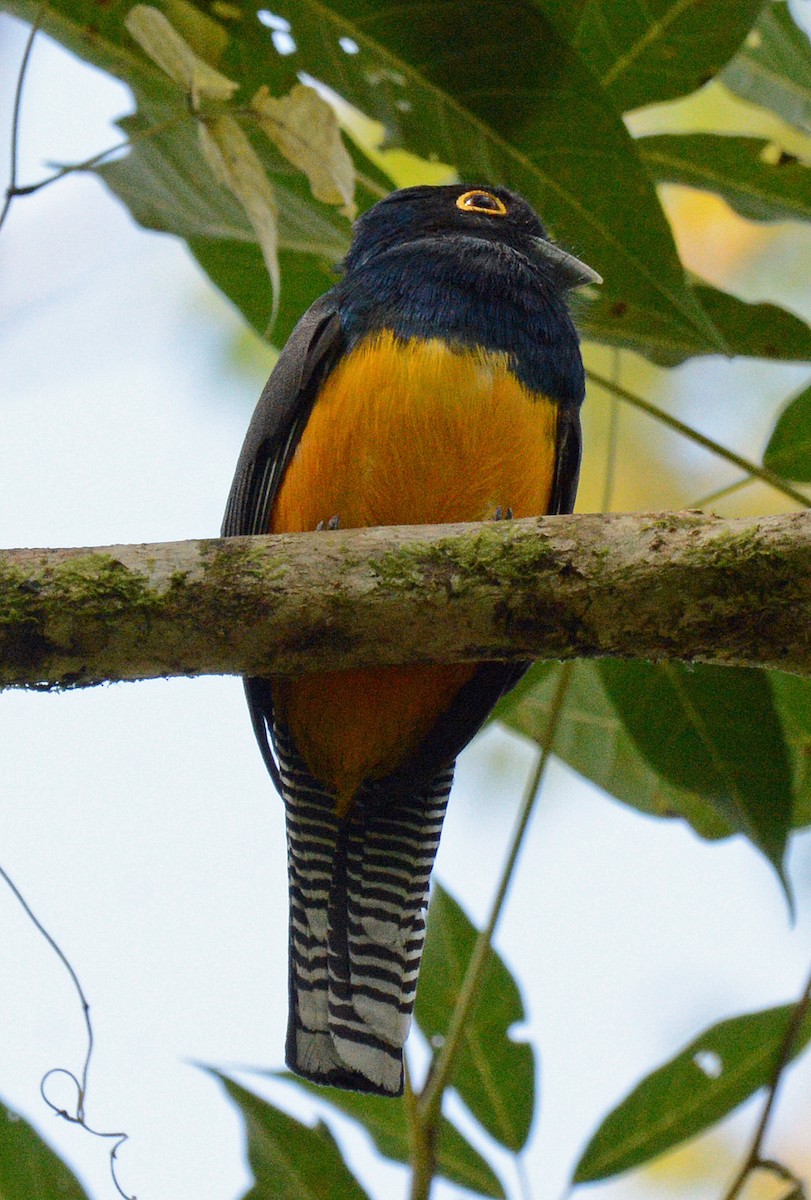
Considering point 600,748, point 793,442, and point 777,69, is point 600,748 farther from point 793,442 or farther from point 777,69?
point 777,69

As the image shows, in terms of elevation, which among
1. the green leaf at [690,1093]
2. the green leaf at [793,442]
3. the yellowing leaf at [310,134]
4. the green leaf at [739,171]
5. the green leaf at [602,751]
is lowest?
the green leaf at [690,1093]

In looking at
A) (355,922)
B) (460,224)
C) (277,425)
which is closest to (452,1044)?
(355,922)

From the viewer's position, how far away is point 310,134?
9.29 feet

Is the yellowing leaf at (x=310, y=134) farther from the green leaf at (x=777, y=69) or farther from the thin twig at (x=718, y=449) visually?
the green leaf at (x=777, y=69)

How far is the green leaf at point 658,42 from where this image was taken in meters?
3.25

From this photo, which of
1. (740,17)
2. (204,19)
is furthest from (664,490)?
(204,19)

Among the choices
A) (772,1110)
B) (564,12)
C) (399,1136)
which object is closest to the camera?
(772,1110)

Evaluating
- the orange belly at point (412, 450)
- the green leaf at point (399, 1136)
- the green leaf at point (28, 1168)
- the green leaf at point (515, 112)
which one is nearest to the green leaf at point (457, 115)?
the green leaf at point (515, 112)

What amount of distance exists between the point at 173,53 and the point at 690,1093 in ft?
7.86

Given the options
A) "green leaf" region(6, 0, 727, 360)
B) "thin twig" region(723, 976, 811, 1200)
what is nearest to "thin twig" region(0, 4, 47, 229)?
"green leaf" region(6, 0, 727, 360)

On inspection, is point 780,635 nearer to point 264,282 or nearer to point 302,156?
point 302,156

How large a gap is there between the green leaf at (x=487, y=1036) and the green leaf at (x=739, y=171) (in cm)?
191

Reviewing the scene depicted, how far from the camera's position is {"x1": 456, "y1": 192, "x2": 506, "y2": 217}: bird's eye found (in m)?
3.67

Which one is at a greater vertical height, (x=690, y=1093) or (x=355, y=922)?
(x=355, y=922)
